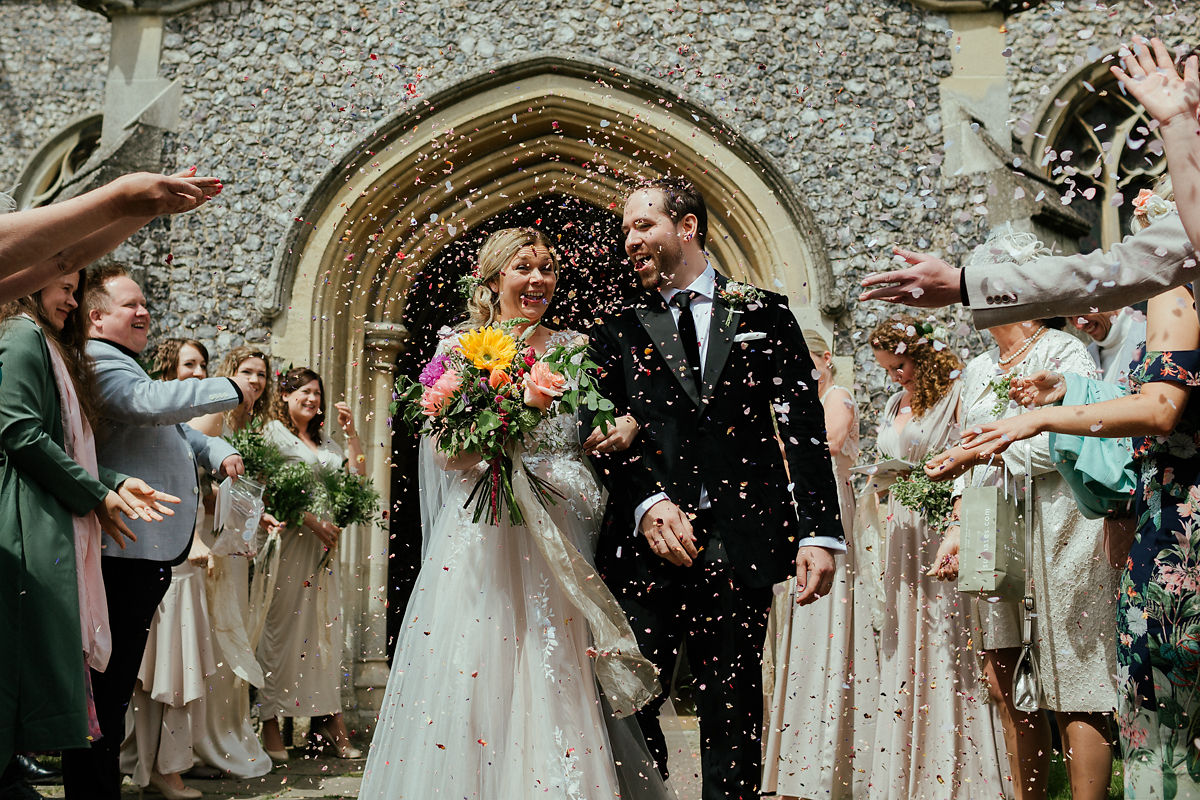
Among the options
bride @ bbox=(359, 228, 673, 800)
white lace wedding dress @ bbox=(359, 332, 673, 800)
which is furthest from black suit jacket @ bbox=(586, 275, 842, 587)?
white lace wedding dress @ bbox=(359, 332, 673, 800)

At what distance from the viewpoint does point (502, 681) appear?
3.18 metres

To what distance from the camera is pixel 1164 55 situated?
2.00m

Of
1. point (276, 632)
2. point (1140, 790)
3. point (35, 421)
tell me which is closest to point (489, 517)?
point (35, 421)

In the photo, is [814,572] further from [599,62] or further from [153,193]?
[599,62]

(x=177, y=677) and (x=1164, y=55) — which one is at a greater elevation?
(x=1164, y=55)

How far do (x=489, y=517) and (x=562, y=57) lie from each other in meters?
5.56

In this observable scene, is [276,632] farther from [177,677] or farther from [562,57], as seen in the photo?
[562,57]

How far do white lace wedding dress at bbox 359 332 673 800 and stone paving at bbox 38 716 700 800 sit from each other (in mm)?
1346

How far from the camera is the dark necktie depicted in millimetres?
3084

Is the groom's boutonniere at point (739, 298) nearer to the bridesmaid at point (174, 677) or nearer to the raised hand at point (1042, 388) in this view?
the raised hand at point (1042, 388)

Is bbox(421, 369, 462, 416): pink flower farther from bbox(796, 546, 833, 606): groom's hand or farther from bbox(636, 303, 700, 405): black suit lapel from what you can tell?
bbox(796, 546, 833, 606): groom's hand

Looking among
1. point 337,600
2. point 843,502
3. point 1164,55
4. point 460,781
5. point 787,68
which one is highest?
point 787,68

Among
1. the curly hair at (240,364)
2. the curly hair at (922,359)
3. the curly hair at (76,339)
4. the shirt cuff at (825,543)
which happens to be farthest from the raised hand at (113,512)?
the curly hair at (922,359)

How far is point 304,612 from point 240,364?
4.99 ft
